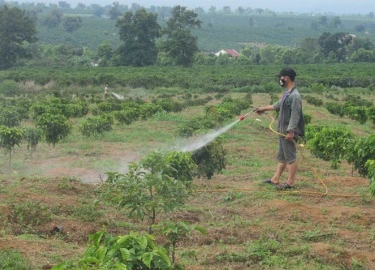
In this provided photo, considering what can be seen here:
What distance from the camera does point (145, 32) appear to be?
6925 centimetres

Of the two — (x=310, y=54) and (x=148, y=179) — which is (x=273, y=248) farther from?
(x=310, y=54)

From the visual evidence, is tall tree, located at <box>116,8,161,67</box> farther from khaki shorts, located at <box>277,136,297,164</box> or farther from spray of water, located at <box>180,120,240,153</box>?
khaki shorts, located at <box>277,136,297,164</box>

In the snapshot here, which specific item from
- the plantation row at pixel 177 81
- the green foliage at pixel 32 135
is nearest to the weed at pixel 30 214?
the green foliage at pixel 32 135

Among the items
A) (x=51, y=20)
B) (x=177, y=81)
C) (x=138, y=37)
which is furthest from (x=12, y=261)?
(x=51, y=20)

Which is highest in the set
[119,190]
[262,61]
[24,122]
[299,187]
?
[119,190]

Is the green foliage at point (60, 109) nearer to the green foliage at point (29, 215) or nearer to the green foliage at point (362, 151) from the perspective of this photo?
the green foliage at point (362, 151)

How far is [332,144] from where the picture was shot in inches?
512

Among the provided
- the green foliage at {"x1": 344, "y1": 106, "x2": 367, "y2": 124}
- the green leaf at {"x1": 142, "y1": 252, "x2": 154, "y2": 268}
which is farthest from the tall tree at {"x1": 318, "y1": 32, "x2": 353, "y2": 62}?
the green leaf at {"x1": 142, "y1": 252, "x2": 154, "y2": 268}

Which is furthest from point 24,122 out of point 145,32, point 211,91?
point 145,32

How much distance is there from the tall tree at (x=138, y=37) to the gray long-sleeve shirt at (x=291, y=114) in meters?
59.1

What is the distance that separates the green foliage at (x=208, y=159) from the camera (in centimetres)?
1166

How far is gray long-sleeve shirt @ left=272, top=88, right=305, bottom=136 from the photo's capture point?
1044 cm

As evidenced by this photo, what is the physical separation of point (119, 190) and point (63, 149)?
35.1ft

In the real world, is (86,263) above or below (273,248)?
above
